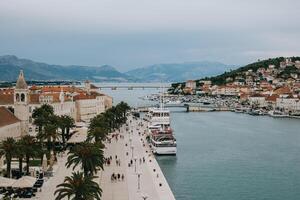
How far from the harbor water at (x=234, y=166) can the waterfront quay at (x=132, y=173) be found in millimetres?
1461

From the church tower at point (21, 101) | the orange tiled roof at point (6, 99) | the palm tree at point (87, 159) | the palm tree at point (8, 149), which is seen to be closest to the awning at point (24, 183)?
the palm tree at point (87, 159)

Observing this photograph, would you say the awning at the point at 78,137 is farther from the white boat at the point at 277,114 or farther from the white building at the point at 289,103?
the white building at the point at 289,103

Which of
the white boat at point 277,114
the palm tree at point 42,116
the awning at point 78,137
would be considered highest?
the palm tree at point 42,116

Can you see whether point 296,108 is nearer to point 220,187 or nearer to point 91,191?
point 220,187

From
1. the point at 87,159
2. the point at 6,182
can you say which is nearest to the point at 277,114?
the point at 87,159

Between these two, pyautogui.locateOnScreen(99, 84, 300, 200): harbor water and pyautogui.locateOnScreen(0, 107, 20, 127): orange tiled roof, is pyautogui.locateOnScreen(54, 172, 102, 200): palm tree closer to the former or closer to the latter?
pyautogui.locateOnScreen(99, 84, 300, 200): harbor water

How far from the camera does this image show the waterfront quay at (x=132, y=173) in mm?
40906

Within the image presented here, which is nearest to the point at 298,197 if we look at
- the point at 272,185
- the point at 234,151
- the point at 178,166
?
the point at 272,185

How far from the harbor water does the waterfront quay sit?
1461mm

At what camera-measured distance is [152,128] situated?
80688 mm

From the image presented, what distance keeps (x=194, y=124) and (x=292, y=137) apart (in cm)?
2773

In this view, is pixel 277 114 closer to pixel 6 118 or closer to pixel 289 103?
pixel 289 103

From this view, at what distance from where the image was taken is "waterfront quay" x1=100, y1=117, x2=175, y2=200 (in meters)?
40.9

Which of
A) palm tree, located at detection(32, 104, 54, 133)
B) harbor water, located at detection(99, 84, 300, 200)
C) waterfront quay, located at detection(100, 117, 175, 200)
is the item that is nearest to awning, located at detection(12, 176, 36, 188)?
waterfront quay, located at detection(100, 117, 175, 200)
